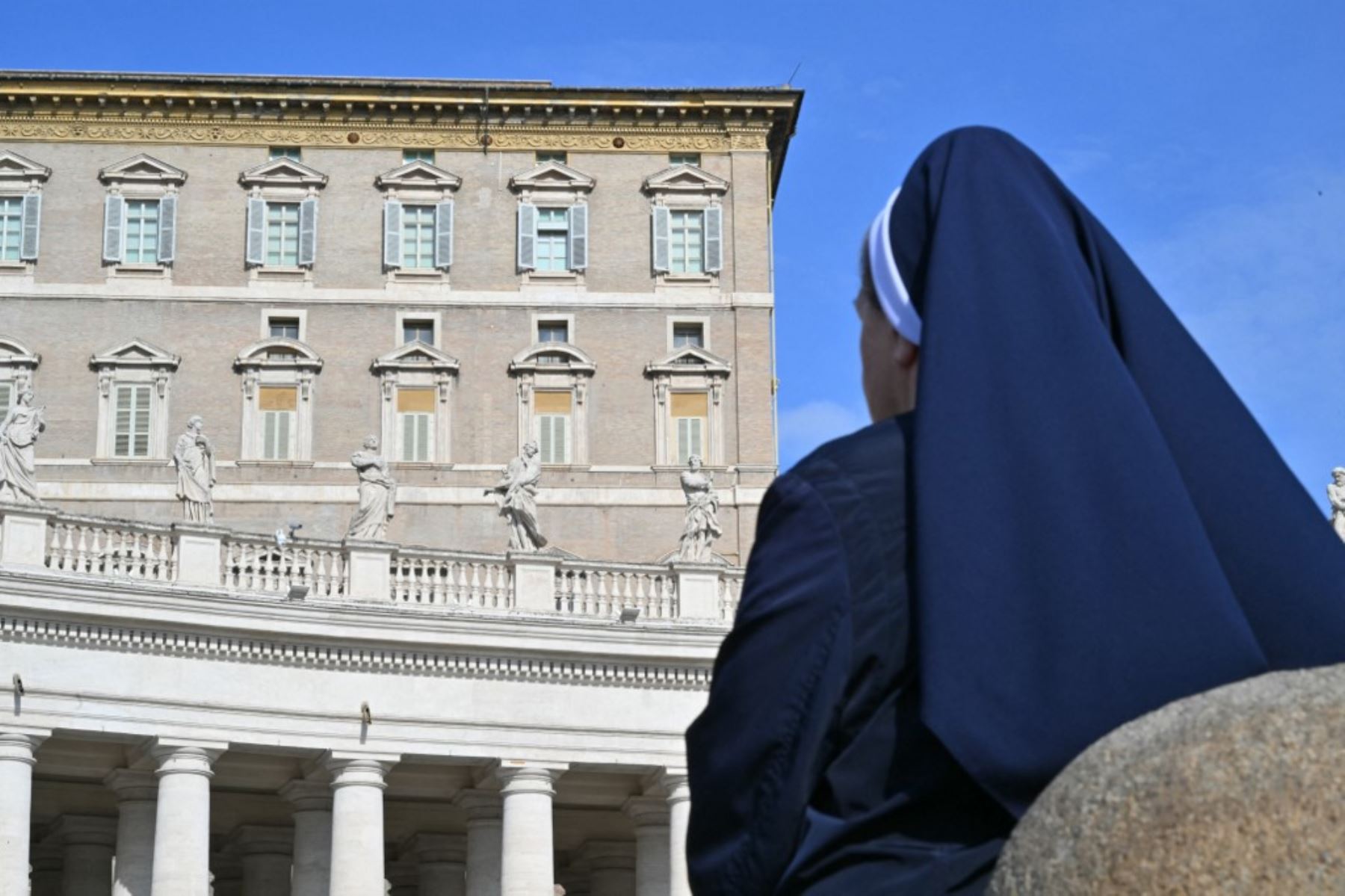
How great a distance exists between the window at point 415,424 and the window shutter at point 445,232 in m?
3.59

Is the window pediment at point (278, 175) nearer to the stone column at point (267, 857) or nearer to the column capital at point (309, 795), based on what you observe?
the stone column at point (267, 857)

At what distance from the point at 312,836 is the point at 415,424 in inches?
1034

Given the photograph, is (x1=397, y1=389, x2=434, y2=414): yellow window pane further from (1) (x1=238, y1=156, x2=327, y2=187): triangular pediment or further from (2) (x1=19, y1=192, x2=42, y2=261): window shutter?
(2) (x1=19, y1=192, x2=42, y2=261): window shutter

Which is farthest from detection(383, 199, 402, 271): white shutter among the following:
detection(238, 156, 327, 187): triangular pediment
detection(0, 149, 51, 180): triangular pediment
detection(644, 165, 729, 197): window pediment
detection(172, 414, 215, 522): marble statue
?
detection(172, 414, 215, 522): marble statue

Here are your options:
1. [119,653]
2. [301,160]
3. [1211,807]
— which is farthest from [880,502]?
[301,160]

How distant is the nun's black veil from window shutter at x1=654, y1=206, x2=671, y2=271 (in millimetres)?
58815

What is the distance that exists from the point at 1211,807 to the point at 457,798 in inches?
1347

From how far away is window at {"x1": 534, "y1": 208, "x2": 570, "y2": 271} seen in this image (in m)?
62.8

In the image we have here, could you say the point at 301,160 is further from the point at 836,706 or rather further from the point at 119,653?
the point at 836,706

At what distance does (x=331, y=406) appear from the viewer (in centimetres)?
6091

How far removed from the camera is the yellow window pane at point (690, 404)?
61.6 meters

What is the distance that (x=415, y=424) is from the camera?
6078cm

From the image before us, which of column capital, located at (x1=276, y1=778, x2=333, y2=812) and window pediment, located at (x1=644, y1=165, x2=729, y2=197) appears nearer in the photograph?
column capital, located at (x1=276, y1=778, x2=333, y2=812)

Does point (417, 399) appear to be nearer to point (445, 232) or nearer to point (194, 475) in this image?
Answer: point (445, 232)
